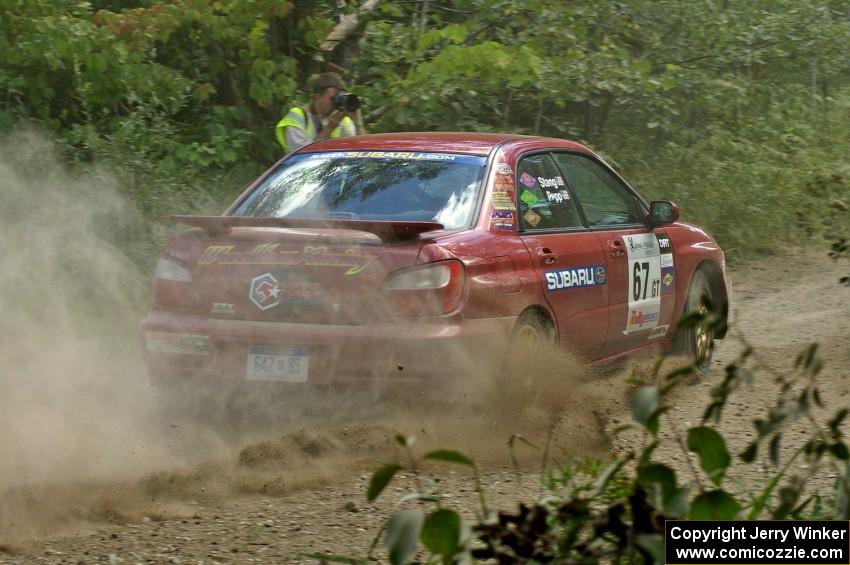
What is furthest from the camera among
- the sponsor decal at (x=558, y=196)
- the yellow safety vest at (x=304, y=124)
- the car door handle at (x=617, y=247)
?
the yellow safety vest at (x=304, y=124)

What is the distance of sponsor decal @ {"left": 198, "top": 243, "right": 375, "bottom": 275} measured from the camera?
5.75m

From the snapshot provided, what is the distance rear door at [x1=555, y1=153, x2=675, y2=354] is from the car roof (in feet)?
1.42

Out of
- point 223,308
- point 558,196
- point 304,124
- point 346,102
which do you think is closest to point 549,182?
point 558,196

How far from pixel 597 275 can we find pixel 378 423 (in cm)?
183

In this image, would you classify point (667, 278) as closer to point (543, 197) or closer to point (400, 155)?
point (543, 197)

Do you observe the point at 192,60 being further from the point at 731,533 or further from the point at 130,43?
the point at 731,533

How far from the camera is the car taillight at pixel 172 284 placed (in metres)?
6.09

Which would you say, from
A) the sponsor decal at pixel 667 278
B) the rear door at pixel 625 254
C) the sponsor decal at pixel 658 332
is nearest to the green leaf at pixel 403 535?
the rear door at pixel 625 254

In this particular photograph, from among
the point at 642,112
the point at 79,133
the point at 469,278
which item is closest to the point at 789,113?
the point at 642,112

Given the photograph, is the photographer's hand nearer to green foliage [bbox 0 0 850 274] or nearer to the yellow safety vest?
the yellow safety vest

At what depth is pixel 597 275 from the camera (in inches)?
274

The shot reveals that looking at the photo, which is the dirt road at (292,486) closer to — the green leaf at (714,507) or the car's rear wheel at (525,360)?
the car's rear wheel at (525,360)

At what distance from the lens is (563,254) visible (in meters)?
6.65

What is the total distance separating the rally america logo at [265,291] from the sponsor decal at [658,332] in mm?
2753
